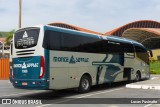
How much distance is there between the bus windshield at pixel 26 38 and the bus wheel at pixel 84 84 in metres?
3.31

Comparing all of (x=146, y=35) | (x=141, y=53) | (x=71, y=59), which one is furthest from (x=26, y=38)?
(x=146, y=35)

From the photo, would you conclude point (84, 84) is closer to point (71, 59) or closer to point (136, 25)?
point (71, 59)

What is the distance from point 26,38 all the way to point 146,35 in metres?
79.4

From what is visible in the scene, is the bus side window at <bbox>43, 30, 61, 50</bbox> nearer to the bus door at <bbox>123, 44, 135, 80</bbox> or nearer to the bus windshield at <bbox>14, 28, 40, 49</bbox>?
the bus windshield at <bbox>14, 28, 40, 49</bbox>

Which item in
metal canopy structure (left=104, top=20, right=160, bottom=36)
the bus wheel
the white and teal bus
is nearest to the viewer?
the white and teal bus

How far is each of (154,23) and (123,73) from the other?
271 ft

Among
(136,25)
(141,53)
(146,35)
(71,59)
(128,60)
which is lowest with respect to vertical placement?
(128,60)

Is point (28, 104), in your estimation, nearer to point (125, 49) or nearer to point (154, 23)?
point (125, 49)

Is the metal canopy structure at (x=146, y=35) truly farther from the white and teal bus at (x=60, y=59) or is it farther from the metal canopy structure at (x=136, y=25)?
the white and teal bus at (x=60, y=59)

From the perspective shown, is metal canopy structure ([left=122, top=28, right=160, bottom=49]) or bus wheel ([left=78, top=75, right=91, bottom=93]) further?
metal canopy structure ([left=122, top=28, right=160, bottom=49])

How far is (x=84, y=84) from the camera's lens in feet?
51.2

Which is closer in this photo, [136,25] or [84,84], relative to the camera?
[84,84]

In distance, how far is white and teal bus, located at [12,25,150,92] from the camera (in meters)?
13.1

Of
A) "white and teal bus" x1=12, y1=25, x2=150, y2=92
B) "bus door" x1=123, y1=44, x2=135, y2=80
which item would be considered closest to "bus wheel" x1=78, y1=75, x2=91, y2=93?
"white and teal bus" x1=12, y1=25, x2=150, y2=92
